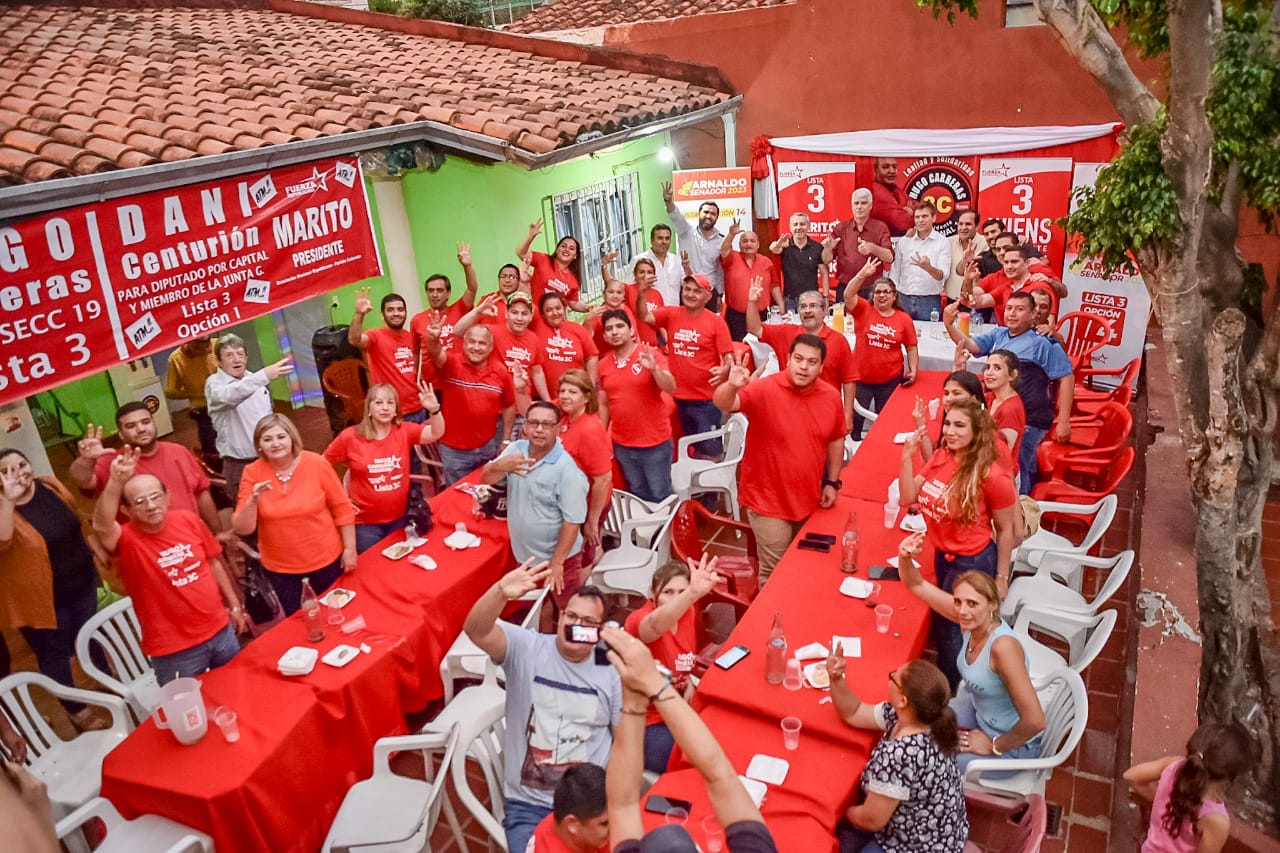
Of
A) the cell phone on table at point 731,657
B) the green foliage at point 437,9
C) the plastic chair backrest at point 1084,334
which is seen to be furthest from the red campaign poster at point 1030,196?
the green foliage at point 437,9

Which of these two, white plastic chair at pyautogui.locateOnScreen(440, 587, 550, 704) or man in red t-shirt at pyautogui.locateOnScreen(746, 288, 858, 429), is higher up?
man in red t-shirt at pyautogui.locateOnScreen(746, 288, 858, 429)

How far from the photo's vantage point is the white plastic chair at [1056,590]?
4.98 metres

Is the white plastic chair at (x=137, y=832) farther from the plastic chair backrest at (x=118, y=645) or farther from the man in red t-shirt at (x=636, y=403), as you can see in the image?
the man in red t-shirt at (x=636, y=403)

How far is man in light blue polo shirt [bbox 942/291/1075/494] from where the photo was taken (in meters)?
6.56

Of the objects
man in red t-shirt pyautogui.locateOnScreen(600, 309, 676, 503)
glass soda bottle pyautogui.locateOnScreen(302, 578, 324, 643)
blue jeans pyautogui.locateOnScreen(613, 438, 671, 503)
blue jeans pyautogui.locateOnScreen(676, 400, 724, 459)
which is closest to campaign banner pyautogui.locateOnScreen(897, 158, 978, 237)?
blue jeans pyautogui.locateOnScreen(676, 400, 724, 459)

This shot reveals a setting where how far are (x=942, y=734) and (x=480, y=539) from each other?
10.4ft

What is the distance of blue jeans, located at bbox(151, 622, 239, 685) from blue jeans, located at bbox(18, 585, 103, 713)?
0.81 meters

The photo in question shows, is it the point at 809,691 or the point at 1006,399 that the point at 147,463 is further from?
the point at 1006,399

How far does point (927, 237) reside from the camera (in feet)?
33.1

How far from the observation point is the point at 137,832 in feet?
12.7

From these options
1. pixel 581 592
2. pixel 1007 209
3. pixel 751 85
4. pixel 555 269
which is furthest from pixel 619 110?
pixel 581 592

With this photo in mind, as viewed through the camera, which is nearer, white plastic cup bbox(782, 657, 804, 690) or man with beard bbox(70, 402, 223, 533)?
white plastic cup bbox(782, 657, 804, 690)

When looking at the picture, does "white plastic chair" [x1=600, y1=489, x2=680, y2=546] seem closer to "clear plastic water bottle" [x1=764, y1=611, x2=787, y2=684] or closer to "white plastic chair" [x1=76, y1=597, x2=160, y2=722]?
"clear plastic water bottle" [x1=764, y1=611, x2=787, y2=684]

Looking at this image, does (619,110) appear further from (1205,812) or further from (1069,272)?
(1205,812)
